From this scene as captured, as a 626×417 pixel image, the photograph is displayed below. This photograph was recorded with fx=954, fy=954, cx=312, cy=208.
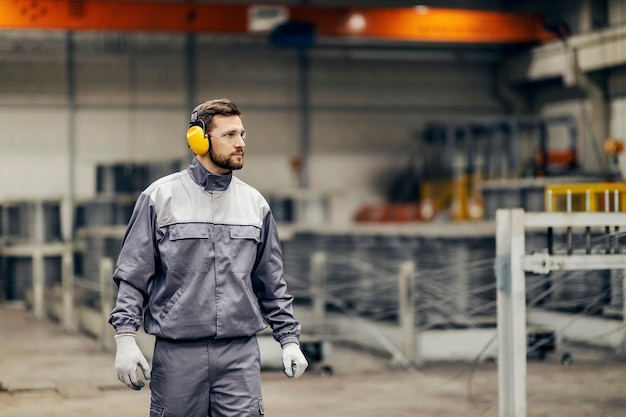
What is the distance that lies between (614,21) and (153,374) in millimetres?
16017

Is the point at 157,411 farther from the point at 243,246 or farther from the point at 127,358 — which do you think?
the point at 243,246

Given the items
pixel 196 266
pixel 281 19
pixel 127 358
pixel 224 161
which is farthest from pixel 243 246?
pixel 281 19

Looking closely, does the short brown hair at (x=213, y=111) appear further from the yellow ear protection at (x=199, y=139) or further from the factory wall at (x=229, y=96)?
the factory wall at (x=229, y=96)

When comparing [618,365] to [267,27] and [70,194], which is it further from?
[70,194]

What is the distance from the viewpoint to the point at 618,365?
28.1 ft

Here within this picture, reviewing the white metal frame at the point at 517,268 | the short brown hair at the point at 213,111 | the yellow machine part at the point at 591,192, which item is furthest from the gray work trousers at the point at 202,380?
the yellow machine part at the point at 591,192

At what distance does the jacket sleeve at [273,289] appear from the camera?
3312 millimetres

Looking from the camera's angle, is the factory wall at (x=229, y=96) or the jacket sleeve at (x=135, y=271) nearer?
the jacket sleeve at (x=135, y=271)

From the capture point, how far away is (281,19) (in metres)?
17.2

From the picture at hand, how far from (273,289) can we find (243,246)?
0.20 metres

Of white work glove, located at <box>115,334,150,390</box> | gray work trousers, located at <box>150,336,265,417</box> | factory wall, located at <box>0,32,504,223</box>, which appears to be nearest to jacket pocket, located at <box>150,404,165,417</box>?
gray work trousers, located at <box>150,336,265,417</box>

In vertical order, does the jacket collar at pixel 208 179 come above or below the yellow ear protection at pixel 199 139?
below

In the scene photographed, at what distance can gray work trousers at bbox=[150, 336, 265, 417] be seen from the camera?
10.4 ft

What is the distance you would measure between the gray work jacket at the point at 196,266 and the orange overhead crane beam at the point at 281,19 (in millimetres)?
12804
